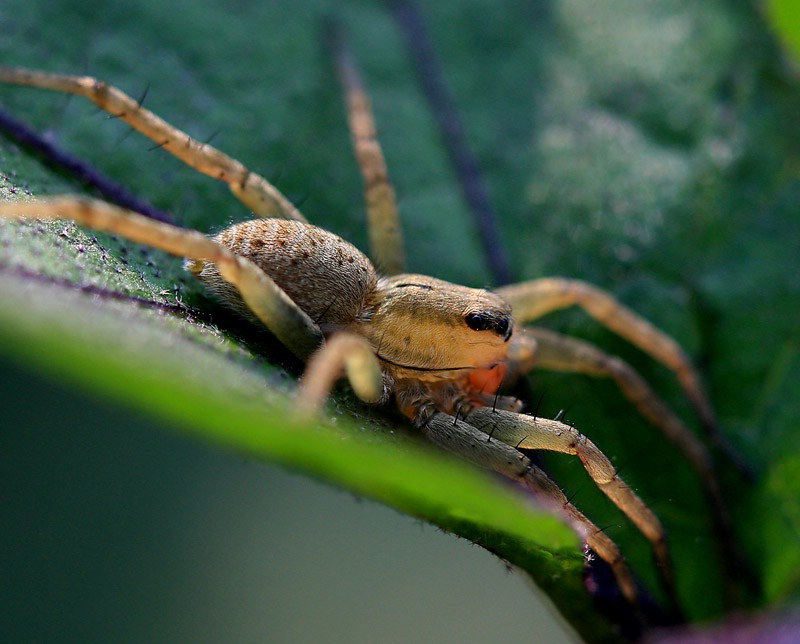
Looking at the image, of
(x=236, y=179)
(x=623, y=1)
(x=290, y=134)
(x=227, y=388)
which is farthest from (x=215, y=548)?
(x=623, y=1)

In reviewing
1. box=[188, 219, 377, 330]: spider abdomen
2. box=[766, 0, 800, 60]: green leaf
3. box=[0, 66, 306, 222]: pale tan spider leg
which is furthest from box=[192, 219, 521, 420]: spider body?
box=[766, 0, 800, 60]: green leaf

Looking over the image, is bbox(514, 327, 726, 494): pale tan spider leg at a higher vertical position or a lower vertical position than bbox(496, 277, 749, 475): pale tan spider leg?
lower

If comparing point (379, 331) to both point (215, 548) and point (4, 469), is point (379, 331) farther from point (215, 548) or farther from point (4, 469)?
point (4, 469)

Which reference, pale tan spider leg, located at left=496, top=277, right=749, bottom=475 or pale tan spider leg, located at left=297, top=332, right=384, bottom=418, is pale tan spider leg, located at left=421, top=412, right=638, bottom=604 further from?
pale tan spider leg, located at left=496, top=277, right=749, bottom=475

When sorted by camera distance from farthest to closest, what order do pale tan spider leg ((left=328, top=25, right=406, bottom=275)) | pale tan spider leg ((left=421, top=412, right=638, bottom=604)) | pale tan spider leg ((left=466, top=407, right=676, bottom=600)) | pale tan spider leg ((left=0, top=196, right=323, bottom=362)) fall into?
pale tan spider leg ((left=328, top=25, right=406, bottom=275)) → pale tan spider leg ((left=466, top=407, right=676, bottom=600)) → pale tan spider leg ((left=421, top=412, right=638, bottom=604)) → pale tan spider leg ((left=0, top=196, right=323, bottom=362))

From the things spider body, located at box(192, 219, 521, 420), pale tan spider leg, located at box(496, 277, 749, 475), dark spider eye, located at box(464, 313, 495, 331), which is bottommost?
spider body, located at box(192, 219, 521, 420)

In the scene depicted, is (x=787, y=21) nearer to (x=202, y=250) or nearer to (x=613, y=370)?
(x=613, y=370)

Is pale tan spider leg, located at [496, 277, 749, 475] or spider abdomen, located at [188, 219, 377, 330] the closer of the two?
A: spider abdomen, located at [188, 219, 377, 330]

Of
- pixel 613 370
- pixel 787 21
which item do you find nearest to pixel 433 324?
pixel 613 370
